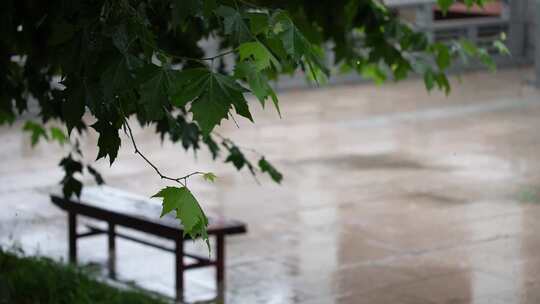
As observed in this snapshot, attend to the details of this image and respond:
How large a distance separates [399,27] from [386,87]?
14.7 metres

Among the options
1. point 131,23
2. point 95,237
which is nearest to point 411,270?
point 95,237

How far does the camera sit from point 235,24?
13.1ft

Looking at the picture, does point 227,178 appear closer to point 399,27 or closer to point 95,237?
point 95,237

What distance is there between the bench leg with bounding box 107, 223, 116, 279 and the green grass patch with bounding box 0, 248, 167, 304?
1.74ft

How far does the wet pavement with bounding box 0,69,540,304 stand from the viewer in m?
9.06

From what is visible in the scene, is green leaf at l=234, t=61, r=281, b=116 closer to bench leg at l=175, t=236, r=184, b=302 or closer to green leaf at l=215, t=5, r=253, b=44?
green leaf at l=215, t=5, r=253, b=44

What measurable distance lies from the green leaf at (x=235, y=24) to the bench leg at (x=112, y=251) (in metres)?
5.75

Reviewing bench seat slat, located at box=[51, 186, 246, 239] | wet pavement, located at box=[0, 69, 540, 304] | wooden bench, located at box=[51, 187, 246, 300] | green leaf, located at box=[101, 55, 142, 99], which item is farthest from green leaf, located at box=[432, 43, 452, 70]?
green leaf, located at box=[101, 55, 142, 99]

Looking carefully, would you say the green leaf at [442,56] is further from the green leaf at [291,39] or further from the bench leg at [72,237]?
the bench leg at [72,237]

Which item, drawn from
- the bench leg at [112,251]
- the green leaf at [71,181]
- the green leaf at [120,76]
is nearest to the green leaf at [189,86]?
the green leaf at [120,76]

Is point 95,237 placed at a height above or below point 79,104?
below

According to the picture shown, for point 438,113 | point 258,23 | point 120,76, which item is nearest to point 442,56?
point 258,23

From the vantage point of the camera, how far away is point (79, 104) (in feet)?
12.8

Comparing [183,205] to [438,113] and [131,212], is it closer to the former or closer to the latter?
[131,212]
